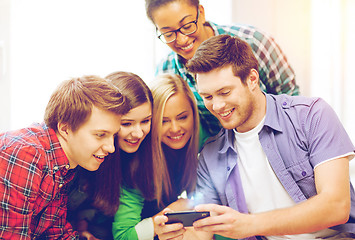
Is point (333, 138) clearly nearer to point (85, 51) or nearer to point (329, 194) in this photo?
point (329, 194)

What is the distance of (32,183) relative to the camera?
4.10 feet

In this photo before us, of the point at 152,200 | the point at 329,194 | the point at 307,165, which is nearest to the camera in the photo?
the point at 329,194

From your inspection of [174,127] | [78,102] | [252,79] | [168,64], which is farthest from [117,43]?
[252,79]

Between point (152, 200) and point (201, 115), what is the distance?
47 cm

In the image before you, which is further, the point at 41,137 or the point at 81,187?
the point at 81,187

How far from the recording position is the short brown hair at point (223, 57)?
1.45 m

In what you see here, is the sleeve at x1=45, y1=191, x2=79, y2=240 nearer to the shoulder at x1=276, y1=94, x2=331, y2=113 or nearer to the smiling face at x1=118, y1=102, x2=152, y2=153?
the smiling face at x1=118, y1=102, x2=152, y2=153

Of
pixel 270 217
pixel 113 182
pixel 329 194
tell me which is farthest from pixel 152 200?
pixel 329 194

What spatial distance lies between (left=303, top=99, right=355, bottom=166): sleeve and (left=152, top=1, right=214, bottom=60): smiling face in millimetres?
586

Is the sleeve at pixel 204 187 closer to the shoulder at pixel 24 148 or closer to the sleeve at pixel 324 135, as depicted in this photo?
the sleeve at pixel 324 135

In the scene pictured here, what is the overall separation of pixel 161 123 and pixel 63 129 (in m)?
0.45

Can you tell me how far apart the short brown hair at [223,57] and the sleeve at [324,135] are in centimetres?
29

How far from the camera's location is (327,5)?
2498 millimetres

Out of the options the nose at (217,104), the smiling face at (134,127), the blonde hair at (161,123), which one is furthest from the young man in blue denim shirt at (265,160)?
the smiling face at (134,127)
